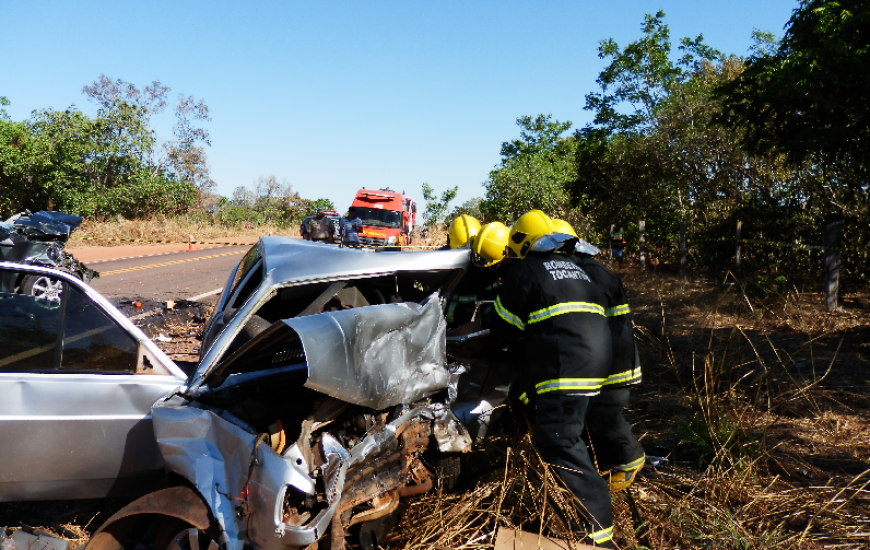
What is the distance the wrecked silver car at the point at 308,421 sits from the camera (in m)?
2.27

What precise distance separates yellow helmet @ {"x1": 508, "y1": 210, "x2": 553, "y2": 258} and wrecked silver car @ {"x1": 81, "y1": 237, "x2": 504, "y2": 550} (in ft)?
1.40

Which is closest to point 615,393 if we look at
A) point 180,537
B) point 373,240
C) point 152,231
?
point 180,537

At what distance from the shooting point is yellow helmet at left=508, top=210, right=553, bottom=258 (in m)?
3.53

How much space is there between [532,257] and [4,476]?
2.65 meters

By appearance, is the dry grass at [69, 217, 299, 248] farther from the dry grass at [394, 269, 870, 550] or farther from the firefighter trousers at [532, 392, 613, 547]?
the firefighter trousers at [532, 392, 613, 547]

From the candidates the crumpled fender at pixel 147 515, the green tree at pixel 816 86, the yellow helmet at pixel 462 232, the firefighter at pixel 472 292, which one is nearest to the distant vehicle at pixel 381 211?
the green tree at pixel 816 86

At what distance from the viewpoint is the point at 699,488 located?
3.54m

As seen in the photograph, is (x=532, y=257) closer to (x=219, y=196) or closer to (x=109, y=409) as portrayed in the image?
(x=109, y=409)

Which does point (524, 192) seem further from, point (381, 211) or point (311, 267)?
point (311, 267)

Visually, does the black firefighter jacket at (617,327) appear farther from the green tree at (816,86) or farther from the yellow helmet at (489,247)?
the green tree at (816,86)

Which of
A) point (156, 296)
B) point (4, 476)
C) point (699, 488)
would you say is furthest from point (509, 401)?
point (156, 296)

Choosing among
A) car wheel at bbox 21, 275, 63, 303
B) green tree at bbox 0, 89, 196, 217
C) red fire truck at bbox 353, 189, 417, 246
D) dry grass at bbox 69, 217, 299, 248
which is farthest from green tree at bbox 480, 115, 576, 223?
car wheel at bbox 21, 275, 63, 303

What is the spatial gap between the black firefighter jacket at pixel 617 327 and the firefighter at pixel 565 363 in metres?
0.31

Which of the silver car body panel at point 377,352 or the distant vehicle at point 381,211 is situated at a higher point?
the distant vehicle at point 381,211
